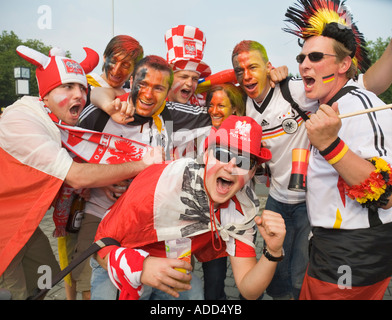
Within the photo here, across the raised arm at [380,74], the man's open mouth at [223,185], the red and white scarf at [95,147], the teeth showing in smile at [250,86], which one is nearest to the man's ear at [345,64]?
the raised arm at [380,74]

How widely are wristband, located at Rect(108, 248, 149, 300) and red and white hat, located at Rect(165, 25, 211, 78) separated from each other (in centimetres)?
201

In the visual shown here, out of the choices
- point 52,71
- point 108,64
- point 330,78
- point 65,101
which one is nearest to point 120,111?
point 65,101

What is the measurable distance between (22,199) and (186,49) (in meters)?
2.09

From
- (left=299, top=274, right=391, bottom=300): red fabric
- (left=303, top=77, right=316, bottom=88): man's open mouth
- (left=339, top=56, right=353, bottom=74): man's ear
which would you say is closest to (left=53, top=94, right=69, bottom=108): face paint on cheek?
(left=303, top=77, right=316, bottom=88): man's open mouth

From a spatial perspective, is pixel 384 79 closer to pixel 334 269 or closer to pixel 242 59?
pixel 242 59

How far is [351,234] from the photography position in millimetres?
1900

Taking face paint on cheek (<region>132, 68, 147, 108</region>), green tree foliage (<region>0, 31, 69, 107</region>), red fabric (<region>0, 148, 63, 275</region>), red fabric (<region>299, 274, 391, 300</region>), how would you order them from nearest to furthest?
red fabric (<region>299, 274, 391, 300</region>)
red fabric (<region>0, 148, 63, 275</region>)
face paint on cheek (<region>132, 68, 147, 108</region>)
green tree foliage (<region>0, 31, 69, 107</region>)

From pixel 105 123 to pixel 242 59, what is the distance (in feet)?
4.20

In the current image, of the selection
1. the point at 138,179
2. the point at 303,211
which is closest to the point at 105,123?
the point at 138,179

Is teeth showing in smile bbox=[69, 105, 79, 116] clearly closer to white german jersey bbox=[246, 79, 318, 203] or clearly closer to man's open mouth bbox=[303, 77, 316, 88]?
white german jersey bbox=[246, 79, 318, 203]

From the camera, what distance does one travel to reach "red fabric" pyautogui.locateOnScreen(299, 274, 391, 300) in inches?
75.3

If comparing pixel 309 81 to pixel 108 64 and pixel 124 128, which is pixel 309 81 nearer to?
pixel 124 128

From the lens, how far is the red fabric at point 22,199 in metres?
2.08

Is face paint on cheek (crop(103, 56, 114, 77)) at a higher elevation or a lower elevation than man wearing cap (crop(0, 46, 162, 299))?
higher
